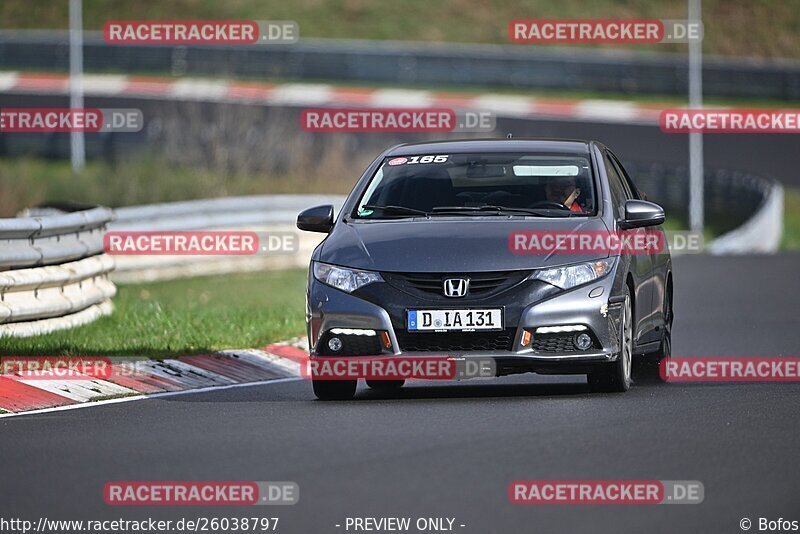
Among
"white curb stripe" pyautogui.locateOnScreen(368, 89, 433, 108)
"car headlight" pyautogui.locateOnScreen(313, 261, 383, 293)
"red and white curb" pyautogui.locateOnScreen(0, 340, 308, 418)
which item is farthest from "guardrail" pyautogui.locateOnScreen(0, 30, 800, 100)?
"car headlight" pyautogui.locateOnScreen(313, 261, 383, 293)

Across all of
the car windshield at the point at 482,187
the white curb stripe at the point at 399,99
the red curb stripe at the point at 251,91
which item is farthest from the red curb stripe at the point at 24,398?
the red curb stripe at the point at 251,91

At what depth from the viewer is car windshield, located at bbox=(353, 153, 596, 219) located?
37.3ft

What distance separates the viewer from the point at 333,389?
11.1 metres

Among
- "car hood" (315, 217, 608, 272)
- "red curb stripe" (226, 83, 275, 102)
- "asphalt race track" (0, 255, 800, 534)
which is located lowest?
"asphalt race track" (0, 255, 800, 534)

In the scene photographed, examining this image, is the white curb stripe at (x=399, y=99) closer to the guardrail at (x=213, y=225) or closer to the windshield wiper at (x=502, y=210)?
the guardrail at (x=213, y=225)

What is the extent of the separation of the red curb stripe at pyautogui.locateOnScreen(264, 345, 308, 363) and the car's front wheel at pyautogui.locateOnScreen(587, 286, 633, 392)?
3564mm

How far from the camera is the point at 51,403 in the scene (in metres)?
11.1

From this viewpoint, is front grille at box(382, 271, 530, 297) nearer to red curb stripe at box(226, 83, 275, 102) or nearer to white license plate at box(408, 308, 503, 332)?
white license plate at box(408, 308, 503, 332)

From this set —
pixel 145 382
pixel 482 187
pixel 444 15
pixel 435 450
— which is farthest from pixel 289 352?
pixel 444 15

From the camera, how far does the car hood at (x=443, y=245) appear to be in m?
10.6

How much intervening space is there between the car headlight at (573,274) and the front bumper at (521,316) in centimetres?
4

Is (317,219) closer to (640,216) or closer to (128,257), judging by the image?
Answer: (640,216)

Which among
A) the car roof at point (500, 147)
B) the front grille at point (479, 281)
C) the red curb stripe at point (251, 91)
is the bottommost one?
the front grille at point (479, 281)

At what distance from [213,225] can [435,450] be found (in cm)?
1690
